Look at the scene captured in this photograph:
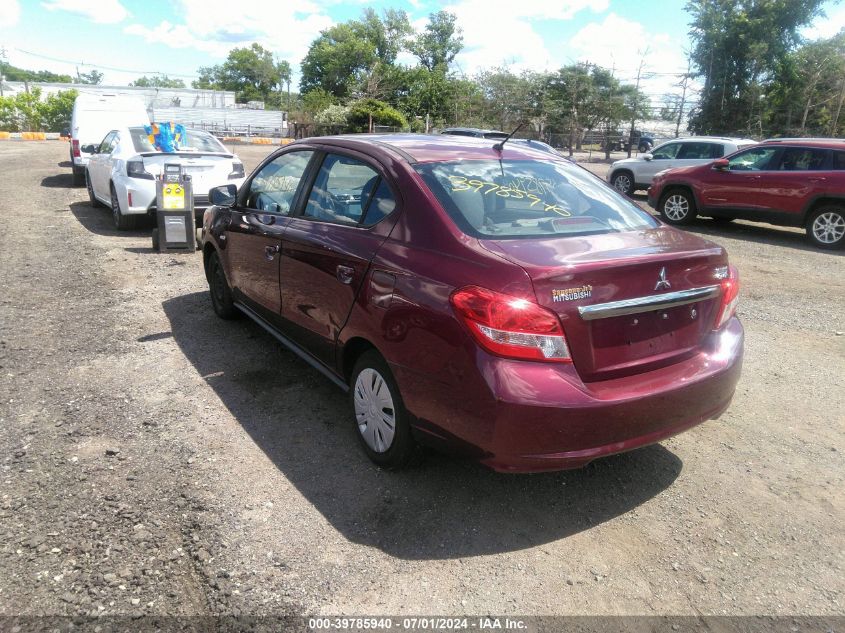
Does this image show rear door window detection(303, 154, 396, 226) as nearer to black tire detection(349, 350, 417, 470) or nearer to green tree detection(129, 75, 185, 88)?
black tire detection(349, 350, 417, 470)

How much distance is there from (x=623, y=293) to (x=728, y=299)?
34.0 inches

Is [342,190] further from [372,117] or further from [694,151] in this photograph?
[372,117]

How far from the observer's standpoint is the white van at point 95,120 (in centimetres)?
1527

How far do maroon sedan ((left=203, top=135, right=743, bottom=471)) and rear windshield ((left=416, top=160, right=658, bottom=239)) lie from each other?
0.01 meters

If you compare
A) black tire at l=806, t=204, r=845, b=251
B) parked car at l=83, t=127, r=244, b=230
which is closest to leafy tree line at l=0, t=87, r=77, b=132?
parked car at l=83, t=127, r=244, b=230

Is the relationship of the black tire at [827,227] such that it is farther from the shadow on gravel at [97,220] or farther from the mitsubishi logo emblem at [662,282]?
the shadow on gravel at [97,220]

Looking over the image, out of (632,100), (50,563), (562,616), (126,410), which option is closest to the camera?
(562,616)

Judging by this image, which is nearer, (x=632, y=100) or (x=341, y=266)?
(x=341, y=266)

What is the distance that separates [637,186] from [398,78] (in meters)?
47.2

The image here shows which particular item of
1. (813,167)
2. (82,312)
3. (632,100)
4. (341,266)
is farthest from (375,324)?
(632,100)

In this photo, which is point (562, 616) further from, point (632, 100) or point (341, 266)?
point (632, 100)

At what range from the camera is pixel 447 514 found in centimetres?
313

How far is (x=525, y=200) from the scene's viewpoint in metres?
3.49

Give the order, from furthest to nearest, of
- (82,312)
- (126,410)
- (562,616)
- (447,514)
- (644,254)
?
1. (82,312)
2. (126,410)
3. (447,514)
4. (644,254)
5. (562,616)
